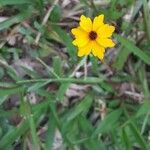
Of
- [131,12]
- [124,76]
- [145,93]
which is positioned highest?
[131,12]

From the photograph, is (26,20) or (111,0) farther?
(26,20)

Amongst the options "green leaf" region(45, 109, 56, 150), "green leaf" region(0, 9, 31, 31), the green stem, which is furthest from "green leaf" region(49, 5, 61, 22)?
"green leaf" region(45, 109, 56, 150)

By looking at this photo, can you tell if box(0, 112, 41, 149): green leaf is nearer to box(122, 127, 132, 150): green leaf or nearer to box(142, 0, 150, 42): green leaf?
box(122, 127, 132, 150): green leaf

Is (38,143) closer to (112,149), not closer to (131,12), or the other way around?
(112,149)

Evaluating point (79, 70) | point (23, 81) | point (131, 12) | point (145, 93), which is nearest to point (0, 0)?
point (23, 81)

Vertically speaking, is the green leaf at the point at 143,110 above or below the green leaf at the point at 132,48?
below

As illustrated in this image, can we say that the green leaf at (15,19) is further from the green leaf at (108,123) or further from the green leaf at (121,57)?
the green leaf at (108,123)

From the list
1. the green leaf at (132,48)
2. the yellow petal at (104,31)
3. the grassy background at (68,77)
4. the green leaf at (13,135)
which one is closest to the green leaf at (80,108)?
the grassy background at (68,77)
